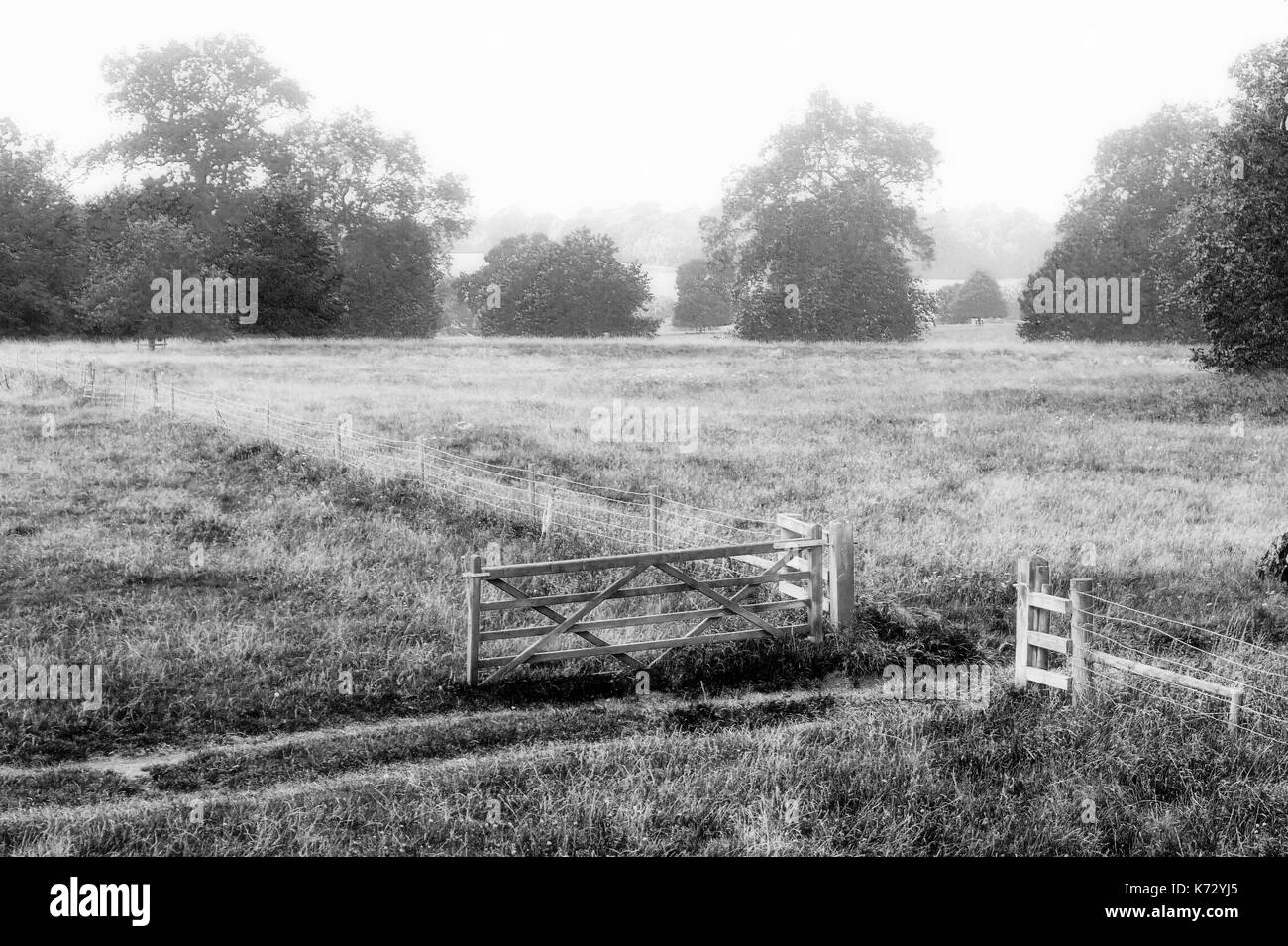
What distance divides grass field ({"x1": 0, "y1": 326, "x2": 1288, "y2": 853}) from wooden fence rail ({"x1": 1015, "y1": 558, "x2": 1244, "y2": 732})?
332 millimetres

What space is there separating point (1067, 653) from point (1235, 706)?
5.12ft

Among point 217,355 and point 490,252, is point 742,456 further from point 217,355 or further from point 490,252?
point 490,252

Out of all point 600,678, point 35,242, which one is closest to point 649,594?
point 600,678

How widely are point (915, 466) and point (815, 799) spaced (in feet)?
51.7

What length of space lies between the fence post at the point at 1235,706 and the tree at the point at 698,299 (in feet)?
183

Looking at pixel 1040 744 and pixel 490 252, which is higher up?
pixel 490 252

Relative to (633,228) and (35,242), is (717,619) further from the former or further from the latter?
(633,228)

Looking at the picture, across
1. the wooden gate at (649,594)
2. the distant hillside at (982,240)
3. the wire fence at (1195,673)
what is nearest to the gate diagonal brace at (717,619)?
the wooden gate at (649,594)

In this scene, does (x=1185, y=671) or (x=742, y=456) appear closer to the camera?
(x=1185, y=671)

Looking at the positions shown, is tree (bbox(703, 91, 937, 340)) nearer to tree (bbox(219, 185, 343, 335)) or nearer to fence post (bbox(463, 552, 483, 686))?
tree (bbox(219, 185, 343, 335))

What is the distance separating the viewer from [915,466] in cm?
2320

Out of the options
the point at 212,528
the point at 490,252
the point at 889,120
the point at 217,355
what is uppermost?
the point at 889,120

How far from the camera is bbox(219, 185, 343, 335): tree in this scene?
149ft
